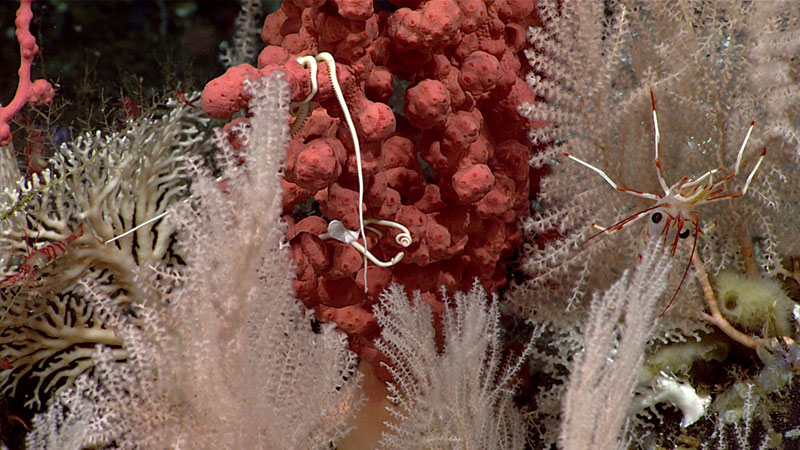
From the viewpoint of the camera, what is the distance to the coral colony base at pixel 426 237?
1.61 metres

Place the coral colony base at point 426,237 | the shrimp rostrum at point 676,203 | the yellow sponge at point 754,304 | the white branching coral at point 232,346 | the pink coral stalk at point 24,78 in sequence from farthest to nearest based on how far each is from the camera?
the yellow sponge at point 754,304, the shrimp rostrum at point 676,203, the pink coral stalk at point 24,78, the coral colony base at point 426,237, the white branching coral at point 232,346

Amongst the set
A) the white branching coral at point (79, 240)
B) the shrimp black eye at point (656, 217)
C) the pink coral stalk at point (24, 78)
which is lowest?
the white branching coral at point (79, 240)

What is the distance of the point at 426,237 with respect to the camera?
1936mm

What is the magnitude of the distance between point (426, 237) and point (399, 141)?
31 cm

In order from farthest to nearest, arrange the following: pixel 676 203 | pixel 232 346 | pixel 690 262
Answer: pixel 690 262
pixel 676 203
pixel 232 346

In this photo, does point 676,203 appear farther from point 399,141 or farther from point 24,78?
point 24,78

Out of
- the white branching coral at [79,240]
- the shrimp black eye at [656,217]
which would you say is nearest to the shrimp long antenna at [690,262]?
the shrimp black eye at [656,217]

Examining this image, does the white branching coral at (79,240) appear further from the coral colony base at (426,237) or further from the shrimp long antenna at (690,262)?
the shrimp long antenna at (690,262)

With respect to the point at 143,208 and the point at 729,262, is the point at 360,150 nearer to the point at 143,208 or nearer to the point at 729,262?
the point at 143,208

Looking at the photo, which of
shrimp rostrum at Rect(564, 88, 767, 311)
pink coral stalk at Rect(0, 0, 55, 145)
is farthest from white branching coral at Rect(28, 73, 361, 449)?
shrimp rostrum at Rect(564, 88, 767, 311)

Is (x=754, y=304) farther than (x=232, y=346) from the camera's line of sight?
Yes

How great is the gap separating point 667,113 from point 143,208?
1.85 metres

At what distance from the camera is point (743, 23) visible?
201cm

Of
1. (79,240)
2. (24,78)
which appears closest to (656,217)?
(79,240)
